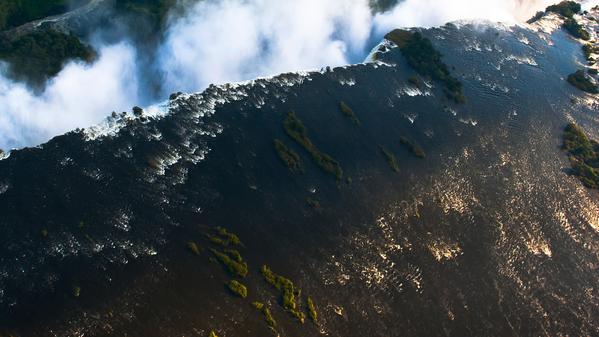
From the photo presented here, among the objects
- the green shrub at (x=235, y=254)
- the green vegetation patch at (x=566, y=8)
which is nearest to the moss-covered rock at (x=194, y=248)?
the green shrub at (x=235, y=254)

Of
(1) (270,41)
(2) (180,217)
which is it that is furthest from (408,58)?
(2) (180,217)

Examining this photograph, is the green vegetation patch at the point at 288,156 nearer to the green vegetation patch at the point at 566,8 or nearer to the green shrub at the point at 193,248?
the green shrub at the point at 193,248

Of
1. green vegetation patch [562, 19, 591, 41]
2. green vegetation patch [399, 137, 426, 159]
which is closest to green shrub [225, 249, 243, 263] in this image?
green vegetation patch [399, 137, 426, 159]

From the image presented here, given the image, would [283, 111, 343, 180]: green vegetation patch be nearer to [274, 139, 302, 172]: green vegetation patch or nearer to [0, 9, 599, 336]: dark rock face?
[0, 9, 599, 336]: dark rock face

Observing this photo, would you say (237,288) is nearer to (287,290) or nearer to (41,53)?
(287,290)

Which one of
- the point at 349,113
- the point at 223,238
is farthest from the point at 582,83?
the point at 223,238

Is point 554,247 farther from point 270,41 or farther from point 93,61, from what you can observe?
point 93,61
